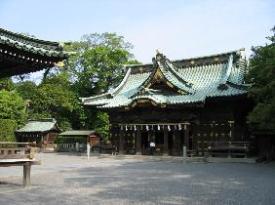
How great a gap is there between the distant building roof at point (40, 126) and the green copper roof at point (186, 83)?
48.0 feet

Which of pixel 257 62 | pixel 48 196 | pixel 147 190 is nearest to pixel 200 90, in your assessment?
pixel 257 62

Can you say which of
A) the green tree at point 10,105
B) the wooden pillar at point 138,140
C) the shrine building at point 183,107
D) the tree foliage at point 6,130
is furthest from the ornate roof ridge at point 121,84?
the green tree at point 10,105

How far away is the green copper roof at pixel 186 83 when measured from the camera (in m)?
35.3

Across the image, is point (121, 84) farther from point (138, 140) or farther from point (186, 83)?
point (186, 83)

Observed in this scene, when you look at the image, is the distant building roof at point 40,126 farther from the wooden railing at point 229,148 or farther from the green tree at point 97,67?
the wooden railing at point 229,148

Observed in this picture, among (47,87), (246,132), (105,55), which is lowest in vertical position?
(246,132)

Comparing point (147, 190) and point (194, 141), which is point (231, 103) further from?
point (147, 190)

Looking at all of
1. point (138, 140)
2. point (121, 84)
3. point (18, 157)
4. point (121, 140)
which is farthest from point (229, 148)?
point (18, 157)

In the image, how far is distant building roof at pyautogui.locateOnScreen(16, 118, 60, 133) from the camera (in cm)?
5488

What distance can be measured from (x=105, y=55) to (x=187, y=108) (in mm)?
24738

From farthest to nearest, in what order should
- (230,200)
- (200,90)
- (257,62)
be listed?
1. (200,90)
2. (257,62)
3. (230,200)

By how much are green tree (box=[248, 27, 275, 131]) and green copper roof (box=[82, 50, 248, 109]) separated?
4942mm

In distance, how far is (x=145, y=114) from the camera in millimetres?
38469

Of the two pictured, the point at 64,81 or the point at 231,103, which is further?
the point at 64,81
